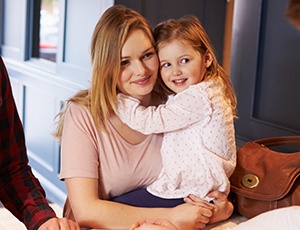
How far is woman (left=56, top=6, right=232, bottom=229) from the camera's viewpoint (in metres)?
1.59

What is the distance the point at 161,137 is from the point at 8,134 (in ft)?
1.39

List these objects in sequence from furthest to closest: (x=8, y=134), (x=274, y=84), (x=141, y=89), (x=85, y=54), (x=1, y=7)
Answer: (x=1, y=7) < (x=85, y=54) < (x=274, y=84) < (x=141, y=89) < (x=8, y=134)

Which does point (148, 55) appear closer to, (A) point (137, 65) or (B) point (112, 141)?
(A) point (137, 65)

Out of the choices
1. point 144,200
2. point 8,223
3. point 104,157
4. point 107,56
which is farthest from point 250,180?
point 8,223

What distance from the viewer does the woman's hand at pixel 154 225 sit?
1.42m

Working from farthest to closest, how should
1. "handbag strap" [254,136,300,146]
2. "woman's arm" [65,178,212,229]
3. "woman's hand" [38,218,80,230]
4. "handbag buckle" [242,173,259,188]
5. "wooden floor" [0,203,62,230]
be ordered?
"wooden floor" [0,203,62,230], "handbag strap" [254,136,300,146], "handbag buckle" [242,173,259,188], "woman's arm" [65,178,212,229], "woman's hand" [38,218,80,230]

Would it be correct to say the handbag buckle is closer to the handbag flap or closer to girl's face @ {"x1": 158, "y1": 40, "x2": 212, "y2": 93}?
the handbag flap

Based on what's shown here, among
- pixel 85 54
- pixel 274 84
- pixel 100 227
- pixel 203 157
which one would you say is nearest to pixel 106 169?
pixel 100 227

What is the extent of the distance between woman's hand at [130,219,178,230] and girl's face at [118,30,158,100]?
372 mm

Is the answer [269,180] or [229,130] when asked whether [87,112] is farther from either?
[269,180]

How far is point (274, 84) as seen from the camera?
2652 millimetres

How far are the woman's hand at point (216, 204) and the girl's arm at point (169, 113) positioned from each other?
195 millimetres

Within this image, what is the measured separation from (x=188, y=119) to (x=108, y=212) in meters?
0.31

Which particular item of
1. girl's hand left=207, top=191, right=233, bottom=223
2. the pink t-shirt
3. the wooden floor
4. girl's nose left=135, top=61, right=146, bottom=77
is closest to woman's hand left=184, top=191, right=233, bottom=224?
girl's hand left=207, top=191, right=233, bottom=223
